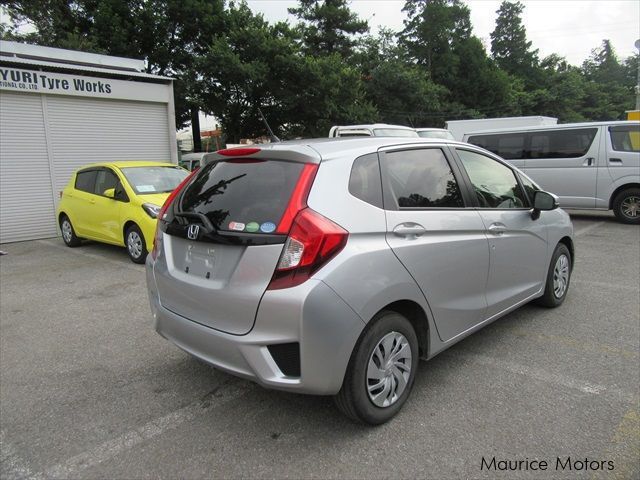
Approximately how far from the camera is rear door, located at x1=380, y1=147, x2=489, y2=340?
2.83 meters

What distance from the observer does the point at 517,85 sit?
52.1m

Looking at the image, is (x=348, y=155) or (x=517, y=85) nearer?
(x=348, y=155)

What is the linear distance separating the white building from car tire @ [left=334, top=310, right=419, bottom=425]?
10326 mm

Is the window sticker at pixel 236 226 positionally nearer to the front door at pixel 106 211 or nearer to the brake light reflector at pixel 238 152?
the brake light reflector at pixel 238 152

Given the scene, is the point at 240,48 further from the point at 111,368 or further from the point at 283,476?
the point at 283,476

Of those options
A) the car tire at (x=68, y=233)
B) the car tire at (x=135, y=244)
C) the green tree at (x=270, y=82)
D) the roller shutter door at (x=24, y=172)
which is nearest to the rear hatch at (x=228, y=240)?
the car tire at (x=135, y=244)

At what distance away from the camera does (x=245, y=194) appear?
2.74 metres

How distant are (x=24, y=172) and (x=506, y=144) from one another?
10.9 meters

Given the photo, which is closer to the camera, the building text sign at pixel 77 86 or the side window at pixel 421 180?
the side window at pixel 421 180

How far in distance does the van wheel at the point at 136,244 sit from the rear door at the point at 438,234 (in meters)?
5.04

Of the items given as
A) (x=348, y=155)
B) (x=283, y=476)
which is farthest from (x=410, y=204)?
(x=283, y=476)

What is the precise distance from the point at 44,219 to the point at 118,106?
3.27 meters

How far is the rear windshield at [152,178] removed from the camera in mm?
7512

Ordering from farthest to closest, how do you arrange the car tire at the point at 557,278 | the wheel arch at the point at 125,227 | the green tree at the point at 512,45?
the green tree at the point at 512,45
the wheel arch at the point at 125,227
the car tire at the point at 557,278
